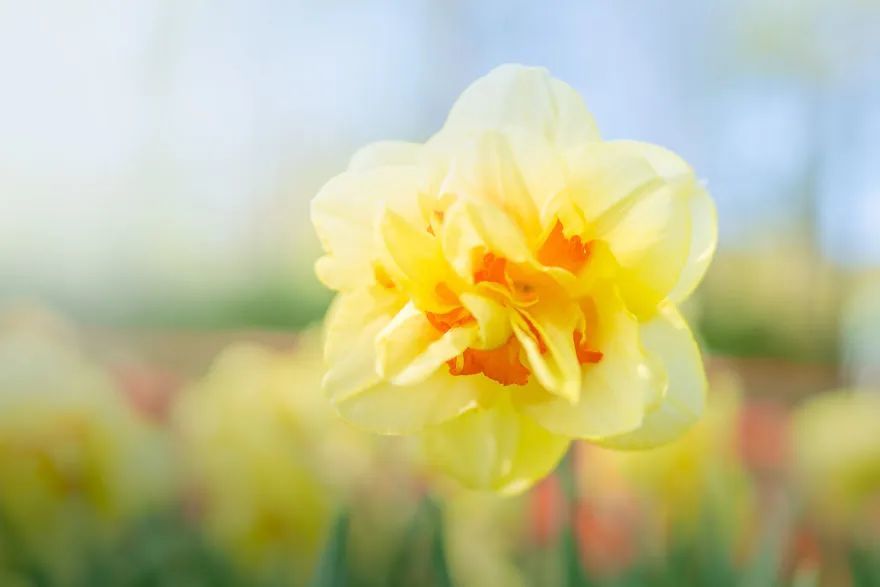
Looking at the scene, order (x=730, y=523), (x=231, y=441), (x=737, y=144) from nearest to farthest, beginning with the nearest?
1. (x=231, y=441)
2. (x=730, y=523)
3. (x=737, y=144)

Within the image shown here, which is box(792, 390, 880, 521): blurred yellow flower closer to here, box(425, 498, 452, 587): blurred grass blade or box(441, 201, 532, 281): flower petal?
box(425, 498, 452, 587): blurred grass blade

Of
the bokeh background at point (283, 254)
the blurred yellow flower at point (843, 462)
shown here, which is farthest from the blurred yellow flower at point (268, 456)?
the blurred yellow flower at point (843, 462)

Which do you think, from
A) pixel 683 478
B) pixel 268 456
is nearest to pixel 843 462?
pixel 683 478

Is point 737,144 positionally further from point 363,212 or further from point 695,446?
point 363,212

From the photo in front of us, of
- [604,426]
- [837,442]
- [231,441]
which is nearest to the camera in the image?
[604,426]

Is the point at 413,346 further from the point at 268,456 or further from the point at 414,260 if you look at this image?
the point at 268,456

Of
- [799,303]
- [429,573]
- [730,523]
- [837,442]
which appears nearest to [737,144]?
[799,303]

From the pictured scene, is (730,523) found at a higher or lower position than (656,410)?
lower

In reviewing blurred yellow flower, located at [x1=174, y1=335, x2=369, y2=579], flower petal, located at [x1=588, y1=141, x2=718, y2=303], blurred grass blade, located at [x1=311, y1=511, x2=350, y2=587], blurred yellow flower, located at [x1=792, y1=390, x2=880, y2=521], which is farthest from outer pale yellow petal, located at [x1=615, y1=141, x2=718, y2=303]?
blurred yellow flower, located at [x1=792, y1=390, x2=880, y2=521]
